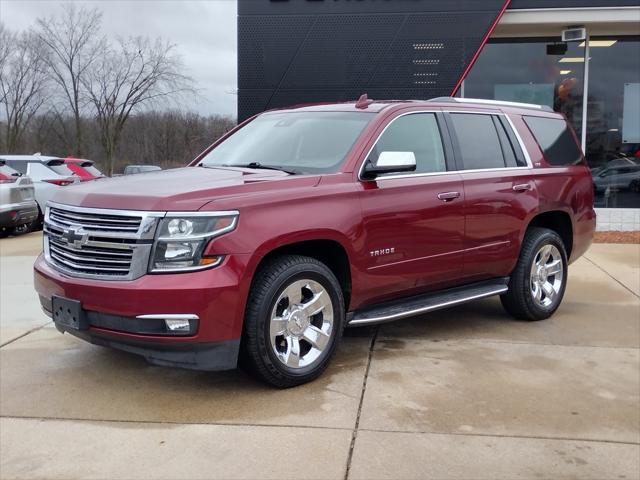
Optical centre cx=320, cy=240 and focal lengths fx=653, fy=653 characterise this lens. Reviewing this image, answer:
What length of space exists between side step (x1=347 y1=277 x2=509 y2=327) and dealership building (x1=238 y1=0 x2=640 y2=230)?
6904 mm

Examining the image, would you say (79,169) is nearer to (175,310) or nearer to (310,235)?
(310,235)

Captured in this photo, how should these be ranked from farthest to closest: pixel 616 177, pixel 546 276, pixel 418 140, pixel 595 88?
pixel 595 88 < pixel 616 177 < pixel 546 276 < pixel 418 140

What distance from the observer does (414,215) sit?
4.82m

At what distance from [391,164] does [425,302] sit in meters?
1.18

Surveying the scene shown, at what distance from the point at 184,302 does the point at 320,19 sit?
30.6 ft

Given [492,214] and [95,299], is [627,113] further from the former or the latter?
[95,299]

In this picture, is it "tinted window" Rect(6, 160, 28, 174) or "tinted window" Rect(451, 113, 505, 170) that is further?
"tinted window" Rect(6, 160, 28, 174)

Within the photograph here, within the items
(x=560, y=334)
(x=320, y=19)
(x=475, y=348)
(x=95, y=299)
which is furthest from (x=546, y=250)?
(x=320, y=19)

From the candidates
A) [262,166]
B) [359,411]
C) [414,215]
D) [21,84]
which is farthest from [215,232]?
[21,84]

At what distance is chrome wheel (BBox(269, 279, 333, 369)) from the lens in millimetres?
4133

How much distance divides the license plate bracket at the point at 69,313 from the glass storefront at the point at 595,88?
35.5ft

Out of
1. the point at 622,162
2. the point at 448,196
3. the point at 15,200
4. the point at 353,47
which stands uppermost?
the point at 353,47

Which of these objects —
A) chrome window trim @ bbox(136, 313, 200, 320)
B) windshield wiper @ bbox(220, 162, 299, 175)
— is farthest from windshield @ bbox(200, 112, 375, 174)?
chrome window trim @ bbox(136, 313, 200, 320)

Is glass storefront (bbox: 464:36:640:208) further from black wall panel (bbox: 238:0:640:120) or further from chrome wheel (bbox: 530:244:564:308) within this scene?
chrome wheel (bbox: 530:244:564:308)
